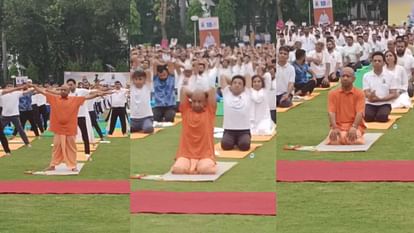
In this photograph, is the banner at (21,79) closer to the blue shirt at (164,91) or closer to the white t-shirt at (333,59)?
the blue shirt at (164,91)

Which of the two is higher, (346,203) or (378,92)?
(378,92)

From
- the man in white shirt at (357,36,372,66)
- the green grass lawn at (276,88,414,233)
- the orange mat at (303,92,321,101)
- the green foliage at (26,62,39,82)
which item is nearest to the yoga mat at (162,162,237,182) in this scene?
the green grass lawn at (276,88,414,233)

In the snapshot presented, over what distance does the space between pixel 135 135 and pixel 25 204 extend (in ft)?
10.9

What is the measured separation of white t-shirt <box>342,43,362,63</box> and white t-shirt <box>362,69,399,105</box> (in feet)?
12.3

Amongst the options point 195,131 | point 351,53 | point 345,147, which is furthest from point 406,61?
point 195,131

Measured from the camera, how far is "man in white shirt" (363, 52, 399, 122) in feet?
30.1

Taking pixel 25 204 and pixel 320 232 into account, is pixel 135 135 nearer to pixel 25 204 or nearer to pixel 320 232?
pixel 320 232

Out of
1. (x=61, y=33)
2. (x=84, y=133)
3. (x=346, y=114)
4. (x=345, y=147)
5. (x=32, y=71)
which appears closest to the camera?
(x=61, y=33)

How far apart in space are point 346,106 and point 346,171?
4.82 ft

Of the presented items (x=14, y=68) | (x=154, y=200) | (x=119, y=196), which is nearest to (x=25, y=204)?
(x=119, y=196)

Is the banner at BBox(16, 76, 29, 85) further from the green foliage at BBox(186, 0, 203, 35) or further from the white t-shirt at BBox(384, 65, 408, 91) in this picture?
the white t-shirt at BBox(384, 65, 408, 91)

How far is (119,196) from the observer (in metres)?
6.17

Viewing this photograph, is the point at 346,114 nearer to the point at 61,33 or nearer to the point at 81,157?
the point at 81,157

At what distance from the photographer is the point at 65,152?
26.5 feet
